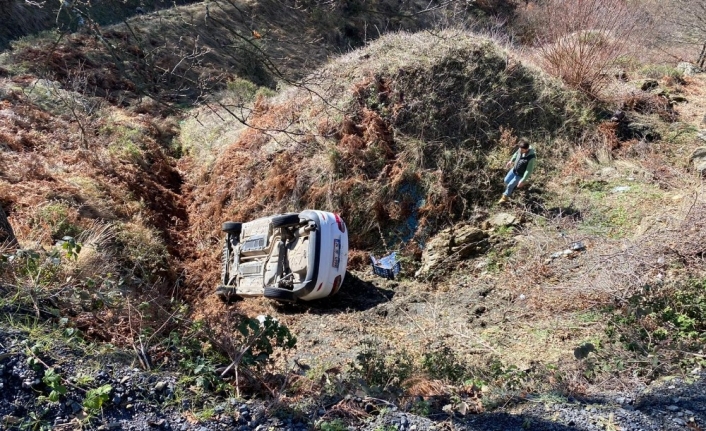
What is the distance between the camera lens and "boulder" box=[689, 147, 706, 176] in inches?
340

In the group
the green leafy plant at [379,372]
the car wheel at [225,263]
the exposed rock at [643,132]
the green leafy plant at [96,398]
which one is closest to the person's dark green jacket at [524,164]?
the exposed rock at [643,132]

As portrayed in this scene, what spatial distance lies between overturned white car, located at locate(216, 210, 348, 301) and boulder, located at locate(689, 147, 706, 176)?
21.0 feet

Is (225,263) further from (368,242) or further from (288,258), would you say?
(368,242)

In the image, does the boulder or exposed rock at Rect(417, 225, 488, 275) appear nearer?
exposed rock at Rect(417, 225, 488, 275)

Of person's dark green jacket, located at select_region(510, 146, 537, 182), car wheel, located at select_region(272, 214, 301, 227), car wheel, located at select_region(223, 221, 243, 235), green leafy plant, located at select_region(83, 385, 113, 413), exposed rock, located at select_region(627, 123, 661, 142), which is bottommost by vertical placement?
green leafy plant, located at select_region(83, 385, 113, 413)

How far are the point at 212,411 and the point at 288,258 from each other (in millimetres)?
4166

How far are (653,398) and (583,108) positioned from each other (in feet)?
25.7

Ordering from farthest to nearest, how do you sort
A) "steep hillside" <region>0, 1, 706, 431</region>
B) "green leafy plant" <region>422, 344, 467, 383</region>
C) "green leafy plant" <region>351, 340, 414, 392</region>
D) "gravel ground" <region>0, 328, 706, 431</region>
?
"green leafy plant" <region>422, 344, 467, 383</region> → "green leafy plant" <region>351, 340, 414, 392</region> → "steep hillside" <region>0, 1, 706, 431</region> → "gravel ground" <region>0, 328, 706, 431</region>

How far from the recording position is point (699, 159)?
8.80m

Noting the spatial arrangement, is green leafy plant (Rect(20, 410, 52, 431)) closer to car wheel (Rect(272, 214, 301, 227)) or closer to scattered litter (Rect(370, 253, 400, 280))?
car wheel (Rect(272, 214, 301, 227))

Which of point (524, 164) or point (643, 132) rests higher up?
point (643, 132)

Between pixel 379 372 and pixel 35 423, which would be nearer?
pixel 35 423

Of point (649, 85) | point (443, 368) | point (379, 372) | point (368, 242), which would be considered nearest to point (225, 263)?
point (368, 242)

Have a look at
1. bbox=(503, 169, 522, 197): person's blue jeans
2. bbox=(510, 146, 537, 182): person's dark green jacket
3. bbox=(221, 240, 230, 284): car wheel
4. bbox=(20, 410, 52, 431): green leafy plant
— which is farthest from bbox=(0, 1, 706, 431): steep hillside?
bbox=(510, 146, 537, 182): person's dark green jacket
